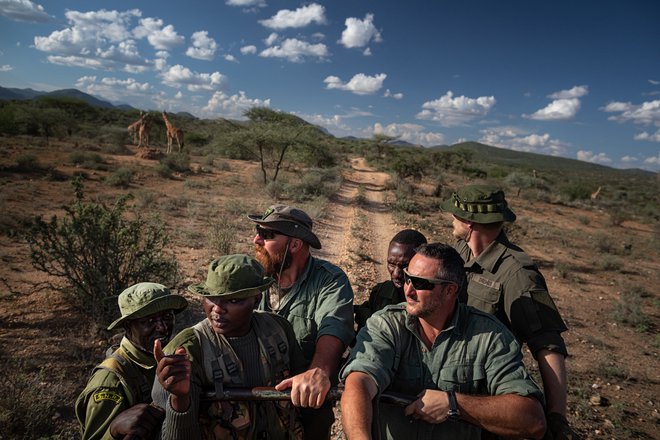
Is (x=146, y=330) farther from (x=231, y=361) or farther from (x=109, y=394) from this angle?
(x=231, y=361)

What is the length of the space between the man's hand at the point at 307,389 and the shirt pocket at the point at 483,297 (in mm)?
1250

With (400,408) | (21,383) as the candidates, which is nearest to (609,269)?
(400,408)

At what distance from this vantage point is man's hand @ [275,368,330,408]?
5.50ft

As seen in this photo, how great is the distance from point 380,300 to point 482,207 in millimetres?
1187

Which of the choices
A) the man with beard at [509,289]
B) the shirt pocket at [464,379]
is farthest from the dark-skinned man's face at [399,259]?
the shirt pocket at [464,379]

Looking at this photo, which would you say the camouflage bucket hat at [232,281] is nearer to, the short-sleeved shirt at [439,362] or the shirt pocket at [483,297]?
the short-sleeved shirt at [439,362]

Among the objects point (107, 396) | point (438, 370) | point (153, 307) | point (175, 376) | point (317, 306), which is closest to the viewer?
point (175, 376)

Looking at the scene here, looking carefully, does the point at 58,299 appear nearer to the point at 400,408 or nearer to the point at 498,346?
the point at 400,408

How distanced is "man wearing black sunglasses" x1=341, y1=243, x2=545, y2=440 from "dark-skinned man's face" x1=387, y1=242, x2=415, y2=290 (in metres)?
→ 1.01

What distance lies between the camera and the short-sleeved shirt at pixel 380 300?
306 centimetres

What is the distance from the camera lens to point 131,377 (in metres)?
1.98

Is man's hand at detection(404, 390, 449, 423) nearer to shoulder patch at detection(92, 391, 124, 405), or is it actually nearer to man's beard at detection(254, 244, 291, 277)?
man's beard at detection(254, 244, 291, 277)

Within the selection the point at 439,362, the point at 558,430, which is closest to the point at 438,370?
the point at 439,362

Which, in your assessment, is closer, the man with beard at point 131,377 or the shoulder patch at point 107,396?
the man with beard at point 131,377
